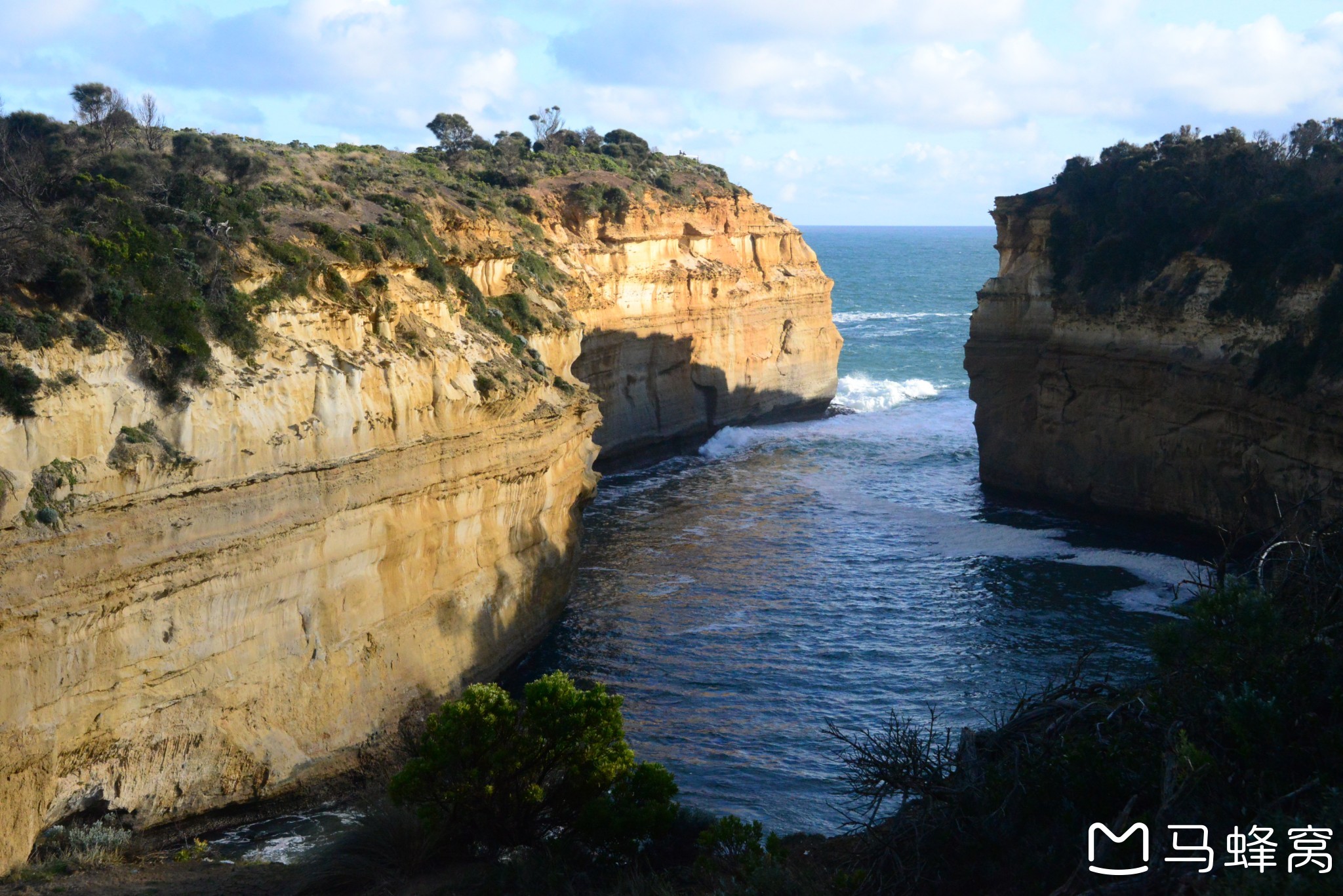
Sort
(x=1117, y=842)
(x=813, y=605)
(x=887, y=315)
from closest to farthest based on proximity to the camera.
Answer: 1. (x=1117, y=842)
2. (x=813, y=605)
3. (x=887, y=315)

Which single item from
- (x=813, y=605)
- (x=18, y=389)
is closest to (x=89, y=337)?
(x=18, y=389)

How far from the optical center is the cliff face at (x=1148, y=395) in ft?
91.5

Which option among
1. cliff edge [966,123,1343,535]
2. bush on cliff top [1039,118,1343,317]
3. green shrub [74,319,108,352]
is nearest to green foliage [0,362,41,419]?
green shrub [74,319,108,352]

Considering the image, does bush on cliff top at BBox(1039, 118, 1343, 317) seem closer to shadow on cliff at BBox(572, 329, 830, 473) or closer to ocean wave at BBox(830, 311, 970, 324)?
shadow on cliff at BBox(572, 329, 830, 473)

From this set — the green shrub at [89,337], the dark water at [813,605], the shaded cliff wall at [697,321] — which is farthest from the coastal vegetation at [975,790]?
the shaded cliff wall at [697,321]

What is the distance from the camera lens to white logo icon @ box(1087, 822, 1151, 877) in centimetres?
888

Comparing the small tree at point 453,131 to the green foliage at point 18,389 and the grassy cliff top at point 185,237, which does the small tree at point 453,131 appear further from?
the green foliage at point 18,389

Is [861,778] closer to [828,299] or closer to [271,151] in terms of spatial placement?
[271,151]

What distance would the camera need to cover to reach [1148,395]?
1275 inches

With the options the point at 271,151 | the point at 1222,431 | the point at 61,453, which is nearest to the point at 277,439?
the point at 61,453

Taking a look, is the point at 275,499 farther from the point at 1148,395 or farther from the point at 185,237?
the point at 1148,395

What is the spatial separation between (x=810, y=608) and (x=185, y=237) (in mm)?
15804

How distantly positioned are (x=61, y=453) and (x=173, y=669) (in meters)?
3.36

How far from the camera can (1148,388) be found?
32406mm
